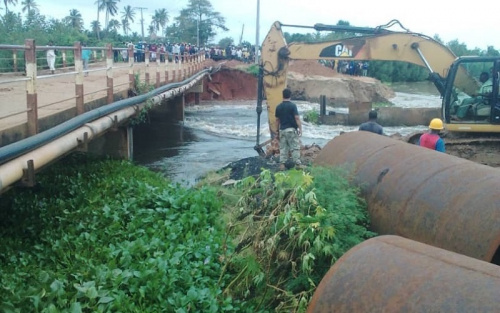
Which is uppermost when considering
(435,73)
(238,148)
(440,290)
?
(435,73)

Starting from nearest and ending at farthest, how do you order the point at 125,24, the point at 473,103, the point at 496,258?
the point at 496,258
the point at 473,103
the point at 125,24

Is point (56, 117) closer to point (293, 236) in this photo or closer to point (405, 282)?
point (293, 236)

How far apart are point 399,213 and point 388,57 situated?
7776mm

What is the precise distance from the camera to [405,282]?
294 centimetres

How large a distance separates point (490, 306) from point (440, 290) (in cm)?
26

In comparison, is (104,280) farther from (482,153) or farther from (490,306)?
(482,153)

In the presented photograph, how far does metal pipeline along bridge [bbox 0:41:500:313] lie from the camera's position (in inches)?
113

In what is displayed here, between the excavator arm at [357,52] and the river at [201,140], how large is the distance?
2911 millimetres

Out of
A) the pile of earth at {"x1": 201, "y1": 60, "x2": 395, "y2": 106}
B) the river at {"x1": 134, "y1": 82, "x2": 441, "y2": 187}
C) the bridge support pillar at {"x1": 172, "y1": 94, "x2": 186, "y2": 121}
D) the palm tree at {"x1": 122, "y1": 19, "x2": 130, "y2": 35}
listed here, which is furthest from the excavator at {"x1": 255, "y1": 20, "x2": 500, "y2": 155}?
the palm tree at {"x1": 122, "y1": 19, "x2": 130, "y2": 35}

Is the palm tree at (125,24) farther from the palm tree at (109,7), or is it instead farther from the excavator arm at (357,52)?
the excavator arm at (357,52)

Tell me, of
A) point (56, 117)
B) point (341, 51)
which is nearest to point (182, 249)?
point (56, 117)

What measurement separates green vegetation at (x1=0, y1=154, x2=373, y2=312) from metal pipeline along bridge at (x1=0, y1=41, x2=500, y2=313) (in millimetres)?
474

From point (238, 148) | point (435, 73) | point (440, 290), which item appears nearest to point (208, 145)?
point (238, 148)

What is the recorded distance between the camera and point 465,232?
4.61 meters
